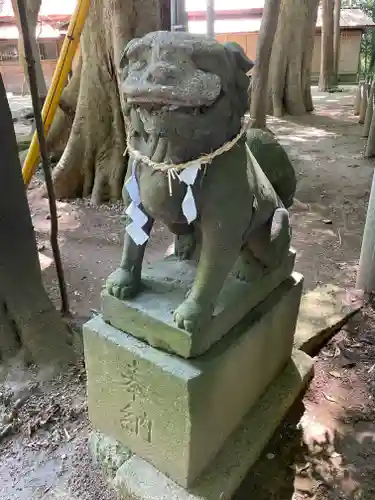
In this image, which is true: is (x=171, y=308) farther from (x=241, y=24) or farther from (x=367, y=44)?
(x=367, y=44)

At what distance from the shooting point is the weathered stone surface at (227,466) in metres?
1.67

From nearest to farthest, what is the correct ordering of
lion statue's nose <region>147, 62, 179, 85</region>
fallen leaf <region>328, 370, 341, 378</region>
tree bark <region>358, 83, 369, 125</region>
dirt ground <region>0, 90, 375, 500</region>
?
lion statue's nose <region>147, 62, 179, 85</region> → dirt ground <region>0, 90, 375, 500</region> → fallen leaf <region>328, 370, 341, 378</region> → tree bark <region>358, 83, 369, 125</region>

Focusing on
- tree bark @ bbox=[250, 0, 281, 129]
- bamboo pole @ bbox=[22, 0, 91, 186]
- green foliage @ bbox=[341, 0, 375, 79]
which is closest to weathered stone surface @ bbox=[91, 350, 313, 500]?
bamboo pole @ bbox=[22, 0, 91, 186]

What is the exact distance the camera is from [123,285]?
1.63m

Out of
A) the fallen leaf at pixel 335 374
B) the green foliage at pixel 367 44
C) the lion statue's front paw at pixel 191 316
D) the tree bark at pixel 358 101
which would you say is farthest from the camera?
the green foliage at pixel 367 44

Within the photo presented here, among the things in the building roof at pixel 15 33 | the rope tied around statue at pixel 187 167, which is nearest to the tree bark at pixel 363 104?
the building roof at pixel 15 33

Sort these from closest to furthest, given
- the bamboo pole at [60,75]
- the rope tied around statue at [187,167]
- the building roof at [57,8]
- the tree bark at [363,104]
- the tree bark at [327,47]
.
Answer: the rope tied around statue at [187,167] < the bamboo pole at [60,75] < the tree bark at [363,104] < the tree bark at [327,47] < the building roof at [57,8]

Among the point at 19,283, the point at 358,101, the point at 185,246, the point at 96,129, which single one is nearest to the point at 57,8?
the point at 358,101

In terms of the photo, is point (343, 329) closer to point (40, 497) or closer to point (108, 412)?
point (108, 412)

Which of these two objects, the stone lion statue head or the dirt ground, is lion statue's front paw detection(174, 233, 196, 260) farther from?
the dirt ground

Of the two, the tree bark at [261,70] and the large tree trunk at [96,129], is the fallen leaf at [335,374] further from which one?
the tree bark at [261,70]

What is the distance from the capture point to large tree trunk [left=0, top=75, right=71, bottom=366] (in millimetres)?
2205

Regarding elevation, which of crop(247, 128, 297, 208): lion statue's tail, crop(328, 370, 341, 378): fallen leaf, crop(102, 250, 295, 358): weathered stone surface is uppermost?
crop(247, 128, 297, 208): lion statue's tail

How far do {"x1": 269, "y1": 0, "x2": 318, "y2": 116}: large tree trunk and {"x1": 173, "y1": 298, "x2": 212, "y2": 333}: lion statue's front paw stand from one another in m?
8.31
